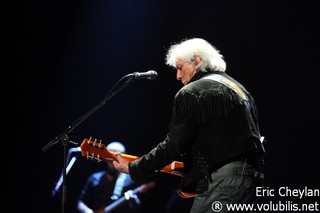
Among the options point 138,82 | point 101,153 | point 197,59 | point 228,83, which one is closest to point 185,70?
point 197,59

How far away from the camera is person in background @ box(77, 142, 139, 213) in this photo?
632 centimetres

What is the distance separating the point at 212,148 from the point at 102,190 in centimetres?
370

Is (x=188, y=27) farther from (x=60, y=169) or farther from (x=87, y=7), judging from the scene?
(x=60, y=169)

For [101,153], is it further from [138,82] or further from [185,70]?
[138,82]

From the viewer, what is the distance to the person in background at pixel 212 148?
9.55 feet

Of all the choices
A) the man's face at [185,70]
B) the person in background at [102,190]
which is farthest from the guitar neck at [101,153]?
the person in background at [102,190]

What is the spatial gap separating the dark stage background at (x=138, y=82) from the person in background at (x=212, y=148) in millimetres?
3317

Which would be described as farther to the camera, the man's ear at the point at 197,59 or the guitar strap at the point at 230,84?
the man's ear at the point at 197,59

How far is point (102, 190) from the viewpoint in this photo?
21.0 feet

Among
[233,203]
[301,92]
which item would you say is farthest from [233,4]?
[233,203]

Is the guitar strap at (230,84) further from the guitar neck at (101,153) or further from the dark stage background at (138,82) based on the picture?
the dark stage background at (138,82)

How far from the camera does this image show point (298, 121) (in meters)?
6.25

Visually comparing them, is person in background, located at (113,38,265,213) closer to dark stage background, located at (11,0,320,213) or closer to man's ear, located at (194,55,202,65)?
man's ear, located at (194,55,202,65)

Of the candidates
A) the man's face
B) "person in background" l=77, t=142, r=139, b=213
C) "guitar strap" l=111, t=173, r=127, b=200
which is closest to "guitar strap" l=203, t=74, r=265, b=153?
the man's face
